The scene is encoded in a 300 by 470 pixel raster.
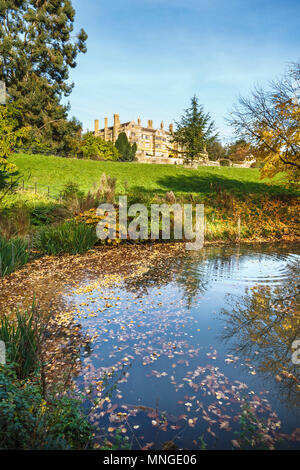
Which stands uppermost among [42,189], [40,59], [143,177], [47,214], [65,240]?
[40,59]

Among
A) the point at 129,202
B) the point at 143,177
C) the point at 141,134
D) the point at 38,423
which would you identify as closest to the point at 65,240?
the point at 129,202

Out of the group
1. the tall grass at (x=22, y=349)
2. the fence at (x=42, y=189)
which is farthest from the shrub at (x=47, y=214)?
the tall grass at (x=22, y=349)

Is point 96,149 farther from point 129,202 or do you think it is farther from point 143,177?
point 129,202

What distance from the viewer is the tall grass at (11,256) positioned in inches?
270

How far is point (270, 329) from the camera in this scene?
4375mm

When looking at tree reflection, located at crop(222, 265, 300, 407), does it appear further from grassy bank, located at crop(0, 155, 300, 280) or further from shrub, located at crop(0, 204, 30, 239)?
shrub, located at crop(0, 204, 30, 239)

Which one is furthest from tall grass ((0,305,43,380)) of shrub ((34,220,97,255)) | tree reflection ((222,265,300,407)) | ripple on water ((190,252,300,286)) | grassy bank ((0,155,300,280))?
shrub ((34,220,97,255))

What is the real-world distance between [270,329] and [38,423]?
11.3 ft

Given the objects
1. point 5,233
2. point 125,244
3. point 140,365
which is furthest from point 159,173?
point 140,365

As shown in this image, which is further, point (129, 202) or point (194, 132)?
point (194, 132)

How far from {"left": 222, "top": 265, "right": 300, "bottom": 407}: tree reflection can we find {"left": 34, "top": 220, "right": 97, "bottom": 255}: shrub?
17.1 ft

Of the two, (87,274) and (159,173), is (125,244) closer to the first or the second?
(87,274)

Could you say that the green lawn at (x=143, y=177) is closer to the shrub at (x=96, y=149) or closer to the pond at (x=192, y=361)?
the pond at (x=192, y=361)

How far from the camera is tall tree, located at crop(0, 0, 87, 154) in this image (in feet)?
106
